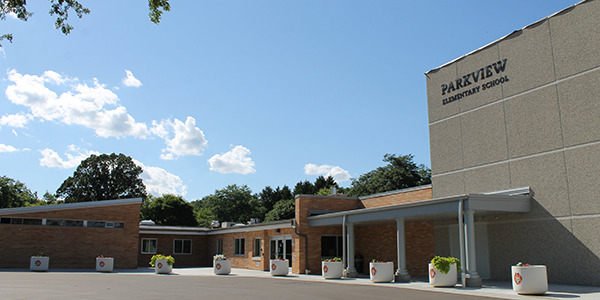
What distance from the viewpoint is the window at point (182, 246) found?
1367 inches

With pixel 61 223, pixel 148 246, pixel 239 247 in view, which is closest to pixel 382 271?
pixel 239 247

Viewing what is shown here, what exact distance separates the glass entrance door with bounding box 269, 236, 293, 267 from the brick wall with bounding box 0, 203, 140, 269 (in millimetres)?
9220

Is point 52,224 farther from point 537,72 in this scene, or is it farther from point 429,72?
point 537,72

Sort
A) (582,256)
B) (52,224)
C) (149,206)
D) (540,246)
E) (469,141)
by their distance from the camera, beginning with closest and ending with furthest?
(582,256) → (540,246) → (469,141) → (52,224) → (149,206)

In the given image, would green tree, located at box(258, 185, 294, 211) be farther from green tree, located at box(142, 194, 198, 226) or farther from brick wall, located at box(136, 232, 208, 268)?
brick wall, located at box(136, 232, 208, 268)

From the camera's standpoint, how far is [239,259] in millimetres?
30812

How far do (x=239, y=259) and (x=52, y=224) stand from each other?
11.8 meters

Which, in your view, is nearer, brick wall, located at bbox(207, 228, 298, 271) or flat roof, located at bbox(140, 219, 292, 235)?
brick wall, located at bbox(207, 228, 298, 271)

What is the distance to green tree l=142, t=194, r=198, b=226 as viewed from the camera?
6444 centimetres

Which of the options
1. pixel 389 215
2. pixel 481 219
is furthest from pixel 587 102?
pixel 389 215

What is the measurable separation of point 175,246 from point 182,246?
0.56 metres

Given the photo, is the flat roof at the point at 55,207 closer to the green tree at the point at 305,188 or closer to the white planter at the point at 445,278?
the white planter at the point at 445,278

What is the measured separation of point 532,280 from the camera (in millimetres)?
12531

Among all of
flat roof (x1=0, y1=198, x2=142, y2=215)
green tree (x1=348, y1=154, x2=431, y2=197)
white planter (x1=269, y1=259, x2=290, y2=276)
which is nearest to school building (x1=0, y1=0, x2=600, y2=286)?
flat roof (x1=0, y1=198, x2=142, y2=215)
